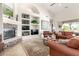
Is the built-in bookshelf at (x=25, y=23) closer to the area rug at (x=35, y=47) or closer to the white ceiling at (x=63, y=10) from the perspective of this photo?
the area rug at (x=35, y=47)

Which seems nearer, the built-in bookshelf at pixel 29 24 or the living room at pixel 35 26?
the living room at pixel 35 26

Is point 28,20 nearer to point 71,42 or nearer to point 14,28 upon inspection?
point 14,28

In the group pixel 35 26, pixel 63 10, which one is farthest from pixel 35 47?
pixel 63 10

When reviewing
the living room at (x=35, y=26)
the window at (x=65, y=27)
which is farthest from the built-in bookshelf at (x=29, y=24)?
the window at (x=65, y=27)

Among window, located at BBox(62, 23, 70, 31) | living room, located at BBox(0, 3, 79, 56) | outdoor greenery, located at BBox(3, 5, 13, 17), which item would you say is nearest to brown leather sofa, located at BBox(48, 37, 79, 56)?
living room, located at BBox(0, 3, 79, 56)

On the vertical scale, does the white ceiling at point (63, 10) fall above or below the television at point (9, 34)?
above

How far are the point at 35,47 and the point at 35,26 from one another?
0.50 meters

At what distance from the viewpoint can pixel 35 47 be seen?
2906 mm

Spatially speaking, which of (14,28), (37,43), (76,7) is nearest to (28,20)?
(14,28)

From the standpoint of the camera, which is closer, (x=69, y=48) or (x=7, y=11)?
(x=69, y=48)

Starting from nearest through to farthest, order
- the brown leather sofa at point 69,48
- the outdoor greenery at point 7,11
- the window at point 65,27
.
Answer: the brown leather sofa at point 69,48 → the outdoor greenery at point 7,11 → the window at point 65,27

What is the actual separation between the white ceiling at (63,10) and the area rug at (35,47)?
2.35 ft

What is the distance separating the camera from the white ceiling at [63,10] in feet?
8.83

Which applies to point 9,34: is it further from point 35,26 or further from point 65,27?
point 65,27
